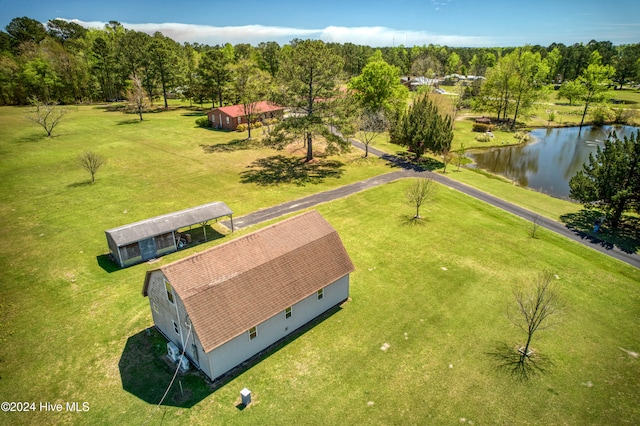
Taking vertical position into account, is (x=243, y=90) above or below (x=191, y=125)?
above

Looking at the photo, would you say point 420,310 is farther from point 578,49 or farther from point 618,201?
point 578,49

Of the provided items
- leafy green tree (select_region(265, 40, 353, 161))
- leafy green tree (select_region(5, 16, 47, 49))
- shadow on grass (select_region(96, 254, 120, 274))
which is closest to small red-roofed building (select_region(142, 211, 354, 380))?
shadow on grass (select_region(96, 254, 120, 274))

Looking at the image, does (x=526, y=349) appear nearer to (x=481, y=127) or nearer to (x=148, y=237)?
(x=148, y=237)

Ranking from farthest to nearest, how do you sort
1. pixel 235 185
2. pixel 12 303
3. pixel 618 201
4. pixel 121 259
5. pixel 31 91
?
pixel 31 91 < pixel 235 185 < pixel 618 201 < pixel 121 259 < pixel 12 303

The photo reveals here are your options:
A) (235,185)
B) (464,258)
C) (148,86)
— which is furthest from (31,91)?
(464,258)

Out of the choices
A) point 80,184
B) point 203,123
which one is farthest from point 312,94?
point 203,123
